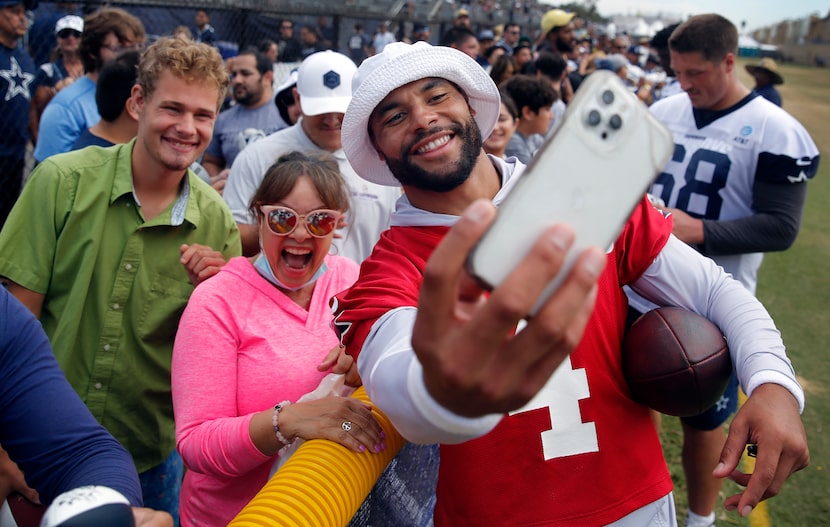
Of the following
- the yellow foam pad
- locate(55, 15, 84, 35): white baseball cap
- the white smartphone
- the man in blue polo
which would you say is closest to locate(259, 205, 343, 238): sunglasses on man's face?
the yellow foam pad

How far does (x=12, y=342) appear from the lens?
1.68m

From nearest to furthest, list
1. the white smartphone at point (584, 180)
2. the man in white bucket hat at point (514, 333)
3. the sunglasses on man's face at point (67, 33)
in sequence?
the white smartphone at point (584, 180)
the man in white bucket hat at point (514, 333)
the sunglasses on man's face at point (67, 33)

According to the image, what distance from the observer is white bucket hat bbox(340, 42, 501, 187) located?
6.98 ft

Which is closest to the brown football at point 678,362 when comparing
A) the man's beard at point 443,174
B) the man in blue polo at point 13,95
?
the man's beard at point 443,174

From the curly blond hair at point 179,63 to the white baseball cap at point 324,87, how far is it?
1179 millimetres

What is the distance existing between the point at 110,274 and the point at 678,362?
7.17 ft

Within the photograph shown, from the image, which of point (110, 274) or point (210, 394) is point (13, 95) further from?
point (210, 394)

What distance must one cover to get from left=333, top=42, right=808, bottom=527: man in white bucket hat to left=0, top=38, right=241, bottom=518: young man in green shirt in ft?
3.14

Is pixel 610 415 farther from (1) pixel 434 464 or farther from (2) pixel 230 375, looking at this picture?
(2) pixel 230 375

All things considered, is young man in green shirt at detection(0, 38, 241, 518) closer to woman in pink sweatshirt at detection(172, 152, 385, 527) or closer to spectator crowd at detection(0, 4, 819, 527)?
spectator crowd at detection(0, 4, 819, 527)

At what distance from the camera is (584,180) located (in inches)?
42.2

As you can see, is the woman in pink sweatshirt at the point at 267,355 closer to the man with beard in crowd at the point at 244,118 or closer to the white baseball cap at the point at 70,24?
the man with beard in crowd at the point at 244,118

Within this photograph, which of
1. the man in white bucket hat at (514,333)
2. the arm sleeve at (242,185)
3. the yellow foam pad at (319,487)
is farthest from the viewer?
the arm sleeve at (242,185)

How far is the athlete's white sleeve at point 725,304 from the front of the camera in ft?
6.04
